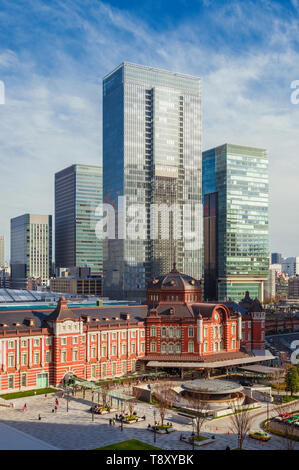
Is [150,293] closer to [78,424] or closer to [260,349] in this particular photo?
[260,349]

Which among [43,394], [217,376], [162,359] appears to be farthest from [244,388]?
[43,394]

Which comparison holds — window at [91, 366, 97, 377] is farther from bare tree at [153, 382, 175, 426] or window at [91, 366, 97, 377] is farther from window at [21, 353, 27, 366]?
bare tree at [153, 382, 175, 426]

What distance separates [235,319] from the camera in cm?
11831

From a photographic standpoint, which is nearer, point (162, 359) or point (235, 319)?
point (162, 359)

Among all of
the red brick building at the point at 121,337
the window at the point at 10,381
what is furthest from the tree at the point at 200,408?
the window at the point at 10,381

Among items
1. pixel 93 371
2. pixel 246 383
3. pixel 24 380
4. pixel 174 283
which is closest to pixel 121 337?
pixel 93 371

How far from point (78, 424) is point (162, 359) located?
36969 millimetres

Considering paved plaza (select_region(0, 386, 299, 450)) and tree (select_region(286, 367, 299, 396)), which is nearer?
paved plaza (select_region(0, 386, 299, 450))

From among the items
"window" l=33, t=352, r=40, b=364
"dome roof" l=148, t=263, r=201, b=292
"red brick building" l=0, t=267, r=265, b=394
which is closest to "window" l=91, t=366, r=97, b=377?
"red brick building" l=0, t=267, r=265, b=394

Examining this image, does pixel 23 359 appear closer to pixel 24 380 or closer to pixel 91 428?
pixel 24 380

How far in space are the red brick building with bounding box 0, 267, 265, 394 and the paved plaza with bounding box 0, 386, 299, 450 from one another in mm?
10270

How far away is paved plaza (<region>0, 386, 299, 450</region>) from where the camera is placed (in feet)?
213

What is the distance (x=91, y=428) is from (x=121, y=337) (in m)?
36.1

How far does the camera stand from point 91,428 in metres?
71.1
